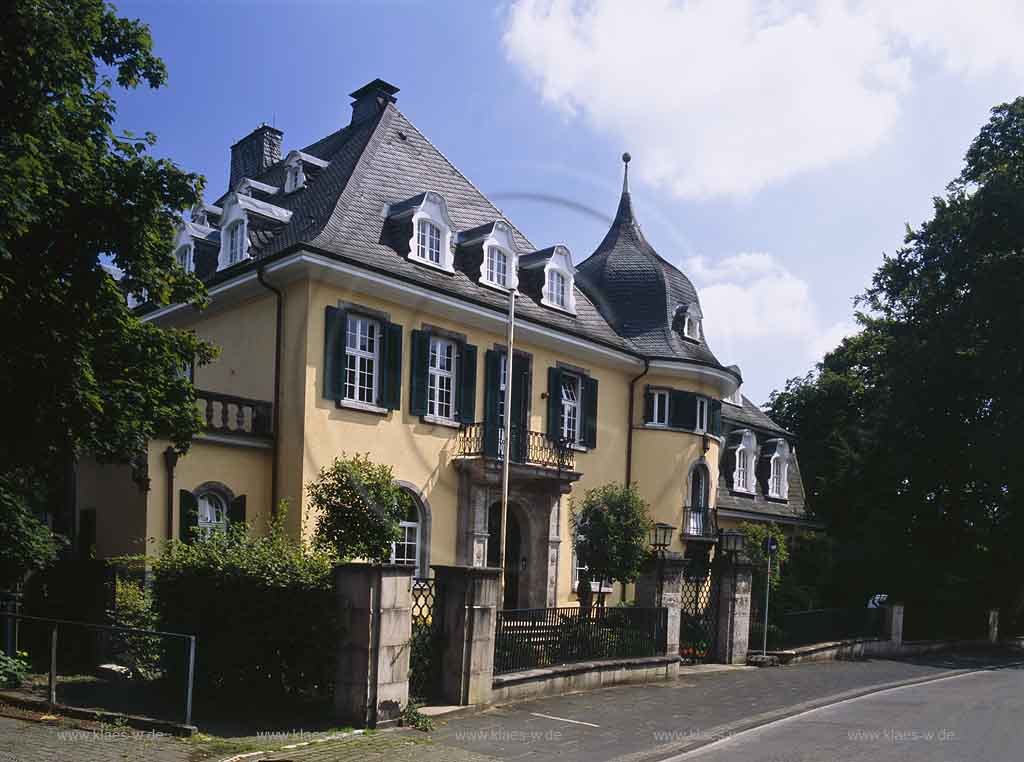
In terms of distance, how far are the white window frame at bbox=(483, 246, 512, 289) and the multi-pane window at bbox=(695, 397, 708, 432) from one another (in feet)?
22.9

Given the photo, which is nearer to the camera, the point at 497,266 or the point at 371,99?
the point at 497,266

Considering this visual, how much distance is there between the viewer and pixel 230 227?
66.3ft

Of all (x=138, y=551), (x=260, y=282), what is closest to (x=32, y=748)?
(x=138, y=551)

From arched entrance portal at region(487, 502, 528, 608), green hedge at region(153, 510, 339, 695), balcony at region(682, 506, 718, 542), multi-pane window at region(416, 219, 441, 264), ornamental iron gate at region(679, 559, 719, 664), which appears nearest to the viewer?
green hedge at region(153, 510, 339, 695)

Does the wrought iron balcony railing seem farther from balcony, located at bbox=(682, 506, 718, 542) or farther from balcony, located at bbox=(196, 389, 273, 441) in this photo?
balcony, located at bbox=(682, 506, 718, 542)

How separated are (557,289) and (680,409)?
483cm

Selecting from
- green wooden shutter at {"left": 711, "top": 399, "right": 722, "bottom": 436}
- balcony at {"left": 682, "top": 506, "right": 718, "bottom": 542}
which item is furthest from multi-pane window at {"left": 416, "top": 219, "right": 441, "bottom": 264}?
balcony at {"left": 682, "top": 506, "right": 718, "bottom": 542}

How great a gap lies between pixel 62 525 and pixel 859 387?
35.0 meters

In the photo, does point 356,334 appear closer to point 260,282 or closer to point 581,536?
point 260,282

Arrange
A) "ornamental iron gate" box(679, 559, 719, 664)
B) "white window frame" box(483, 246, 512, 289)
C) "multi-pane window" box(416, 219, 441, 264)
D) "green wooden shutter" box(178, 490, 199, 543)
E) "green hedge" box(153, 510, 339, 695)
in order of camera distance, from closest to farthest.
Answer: "green hedge" box(153, 510, 339, 695), "green wooden shutter" box(178, 490, 199, 543), "ornamental iron gate" box(679, 559, 719, 664), "multi-pane window" box(416, 219, 441, 264), "white window frame" box(483, 246, 512, 289)

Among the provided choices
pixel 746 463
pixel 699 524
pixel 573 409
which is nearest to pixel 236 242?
pixel 573 409

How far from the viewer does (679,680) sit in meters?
16.4

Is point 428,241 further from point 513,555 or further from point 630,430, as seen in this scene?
point 630,430

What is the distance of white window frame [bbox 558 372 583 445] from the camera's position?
76.4ft
